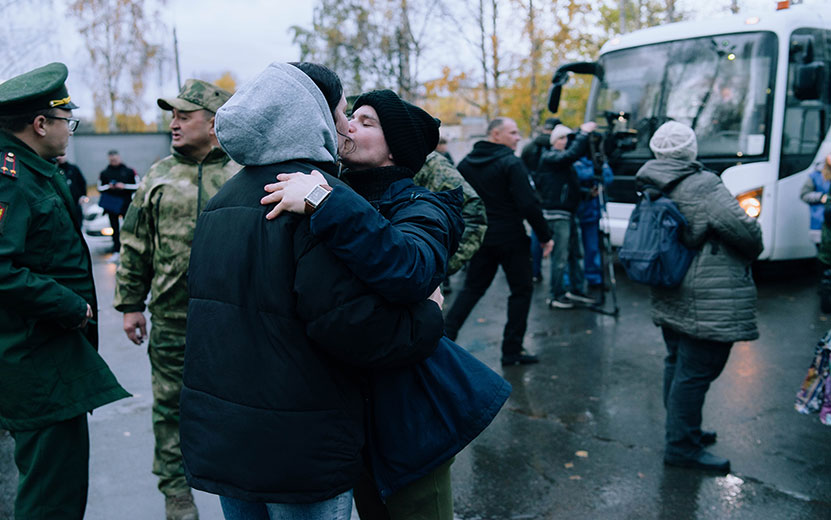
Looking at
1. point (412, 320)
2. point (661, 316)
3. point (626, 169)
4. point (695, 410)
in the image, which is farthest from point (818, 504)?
point (626, 169)

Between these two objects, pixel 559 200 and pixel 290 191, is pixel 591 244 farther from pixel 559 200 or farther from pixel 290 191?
pixel 290 191

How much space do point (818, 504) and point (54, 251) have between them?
3.65m

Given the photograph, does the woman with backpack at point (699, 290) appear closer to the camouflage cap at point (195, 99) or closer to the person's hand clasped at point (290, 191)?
the camouflage cap at point (195, 99)

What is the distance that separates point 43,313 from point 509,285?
3.90 metres

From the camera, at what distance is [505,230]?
5.83 m

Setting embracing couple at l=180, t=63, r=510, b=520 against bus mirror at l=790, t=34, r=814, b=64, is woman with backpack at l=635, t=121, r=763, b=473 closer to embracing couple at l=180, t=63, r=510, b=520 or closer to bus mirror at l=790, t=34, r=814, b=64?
embracing couple at l=180, t=63, r=510, b=520

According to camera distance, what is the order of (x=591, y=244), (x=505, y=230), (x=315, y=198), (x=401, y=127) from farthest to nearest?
(x=591, y=244) → (x=505, y=230) → (x=401, y=127) → (x=315, y=198)

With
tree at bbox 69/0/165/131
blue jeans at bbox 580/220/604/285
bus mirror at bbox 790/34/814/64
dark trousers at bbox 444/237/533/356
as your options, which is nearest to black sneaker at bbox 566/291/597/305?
blue jeans at bbox 580/220/604/285

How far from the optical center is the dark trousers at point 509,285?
19.4ft

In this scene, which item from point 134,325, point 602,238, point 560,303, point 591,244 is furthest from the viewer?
point 602,238

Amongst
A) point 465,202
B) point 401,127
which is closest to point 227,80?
point 465,202

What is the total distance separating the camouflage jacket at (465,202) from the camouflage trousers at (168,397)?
1.71 m

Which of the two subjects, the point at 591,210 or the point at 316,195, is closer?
the point at 316,195

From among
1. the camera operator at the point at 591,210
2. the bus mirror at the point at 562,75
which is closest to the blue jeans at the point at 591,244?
the camera operator at the point at 591,210
